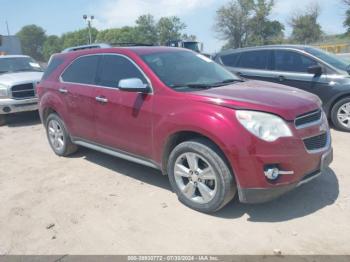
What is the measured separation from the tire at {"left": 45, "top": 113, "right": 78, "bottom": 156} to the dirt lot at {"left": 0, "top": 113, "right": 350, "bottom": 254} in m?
0.65

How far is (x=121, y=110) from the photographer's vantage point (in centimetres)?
455

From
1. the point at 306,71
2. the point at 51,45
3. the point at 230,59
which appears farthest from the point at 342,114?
the point at 51,45

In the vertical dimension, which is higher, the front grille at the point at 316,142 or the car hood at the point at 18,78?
the car hood at the point at 18,78

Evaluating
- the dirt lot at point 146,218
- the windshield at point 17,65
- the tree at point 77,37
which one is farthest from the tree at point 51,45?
the dirt lot at point 146,218

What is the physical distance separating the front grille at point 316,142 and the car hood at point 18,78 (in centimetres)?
780

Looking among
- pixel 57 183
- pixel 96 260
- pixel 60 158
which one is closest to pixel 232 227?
pixel 96 260

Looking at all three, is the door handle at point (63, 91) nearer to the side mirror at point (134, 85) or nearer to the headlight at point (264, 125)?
the side mirror at point (134, 85)

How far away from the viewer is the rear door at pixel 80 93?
5.15 meters

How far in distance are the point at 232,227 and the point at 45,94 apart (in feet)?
13.2

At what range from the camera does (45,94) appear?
6.11 meters

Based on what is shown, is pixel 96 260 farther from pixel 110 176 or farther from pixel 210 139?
pixel 110 176

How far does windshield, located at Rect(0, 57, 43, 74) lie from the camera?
10438mm

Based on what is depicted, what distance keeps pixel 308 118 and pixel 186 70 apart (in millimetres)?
1619

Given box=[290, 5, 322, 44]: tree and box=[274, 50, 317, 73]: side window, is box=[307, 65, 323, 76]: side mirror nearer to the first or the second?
box=[274, 50, 317, 73]: side window
